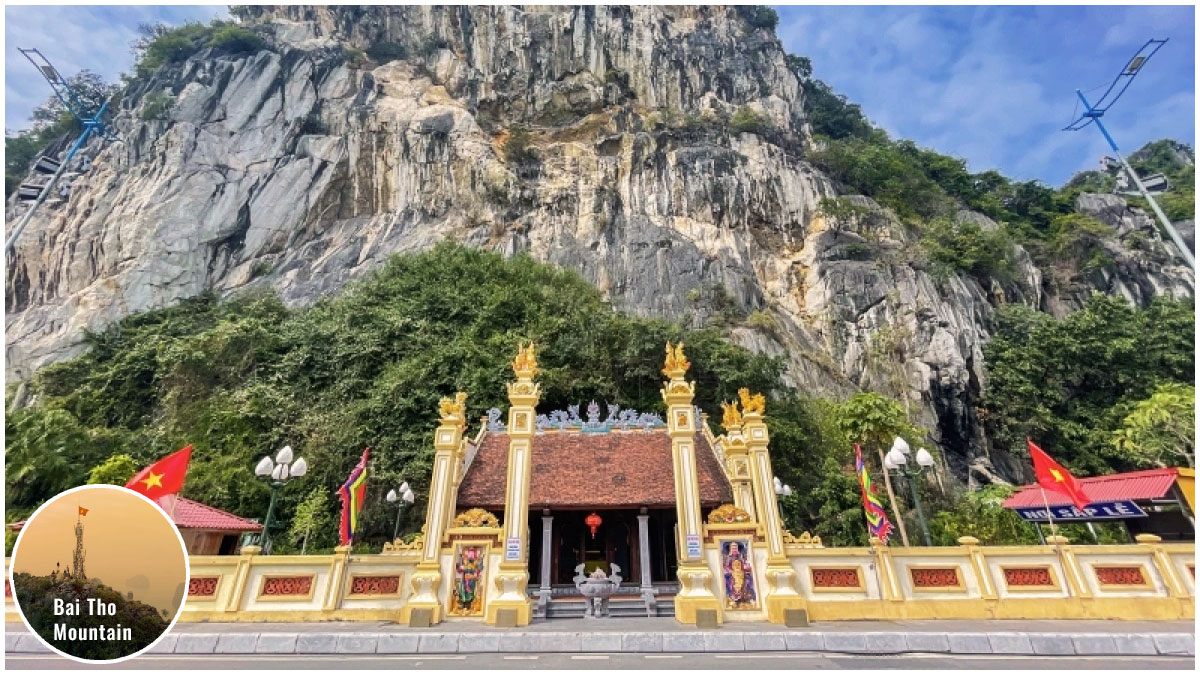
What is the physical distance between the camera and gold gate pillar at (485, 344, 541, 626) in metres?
8.29

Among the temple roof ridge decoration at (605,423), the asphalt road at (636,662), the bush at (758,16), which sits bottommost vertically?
the asphalt road at (636,662)

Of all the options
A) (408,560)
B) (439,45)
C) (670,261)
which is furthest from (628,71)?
(408,560)

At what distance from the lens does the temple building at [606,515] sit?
8.37 meters

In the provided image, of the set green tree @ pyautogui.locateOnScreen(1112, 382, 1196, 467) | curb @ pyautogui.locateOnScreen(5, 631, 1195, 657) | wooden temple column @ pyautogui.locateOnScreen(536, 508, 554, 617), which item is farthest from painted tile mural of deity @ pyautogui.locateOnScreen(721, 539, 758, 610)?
green tree @ pyautogui.locateOnScreen(1112, 382, 1196, 467)

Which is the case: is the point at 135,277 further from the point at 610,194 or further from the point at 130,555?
the point at 130,555

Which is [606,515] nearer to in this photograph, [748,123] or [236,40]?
[748,123]

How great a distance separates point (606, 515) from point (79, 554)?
33.9 feet

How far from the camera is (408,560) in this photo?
8.70 m

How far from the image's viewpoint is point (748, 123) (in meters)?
36.3

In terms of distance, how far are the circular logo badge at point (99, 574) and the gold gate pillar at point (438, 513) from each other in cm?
429

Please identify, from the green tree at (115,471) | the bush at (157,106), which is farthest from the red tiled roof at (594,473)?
the bush at (157,106)

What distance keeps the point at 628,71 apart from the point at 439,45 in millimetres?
14420

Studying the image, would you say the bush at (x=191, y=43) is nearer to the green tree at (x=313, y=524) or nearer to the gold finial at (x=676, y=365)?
the green tree at (x=313, y=524)

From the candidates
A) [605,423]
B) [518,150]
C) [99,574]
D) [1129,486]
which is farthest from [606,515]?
[518,150]
